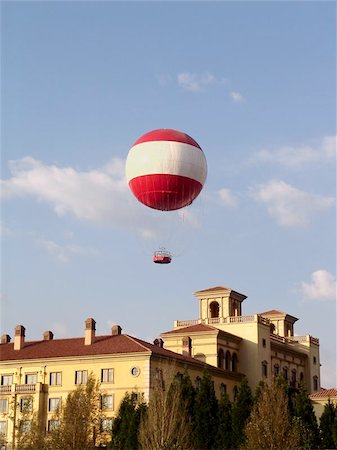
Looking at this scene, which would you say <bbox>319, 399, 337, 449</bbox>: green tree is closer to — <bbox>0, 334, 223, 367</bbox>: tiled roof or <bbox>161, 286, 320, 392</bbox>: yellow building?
<bbox>0, 334, 223, 367</bbox>: tiled roof

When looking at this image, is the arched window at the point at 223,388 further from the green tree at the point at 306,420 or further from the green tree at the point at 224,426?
the green tree at the point at 306,420

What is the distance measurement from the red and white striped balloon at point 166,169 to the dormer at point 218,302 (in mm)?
34955

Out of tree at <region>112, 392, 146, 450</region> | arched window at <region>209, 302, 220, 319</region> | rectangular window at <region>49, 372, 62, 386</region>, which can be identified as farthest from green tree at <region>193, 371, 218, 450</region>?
arched window at <region>209, 302, 220, 319</region>

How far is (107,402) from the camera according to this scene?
208 feet

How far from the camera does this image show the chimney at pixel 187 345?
73.4 meters

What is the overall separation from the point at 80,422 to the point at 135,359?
10.6m

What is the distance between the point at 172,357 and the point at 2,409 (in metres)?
13.6

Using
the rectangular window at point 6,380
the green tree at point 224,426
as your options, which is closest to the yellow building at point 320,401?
the green tree at point 224,426

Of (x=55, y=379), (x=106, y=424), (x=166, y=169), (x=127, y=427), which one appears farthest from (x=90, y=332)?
(x=166, y=169)

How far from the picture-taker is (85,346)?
67312 millimetres

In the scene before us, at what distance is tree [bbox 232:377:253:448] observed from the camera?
53281mm

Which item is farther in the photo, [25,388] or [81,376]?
[25,388]

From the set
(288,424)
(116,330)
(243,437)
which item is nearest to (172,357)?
(116,330)

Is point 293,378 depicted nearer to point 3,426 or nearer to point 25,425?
point 3,426
